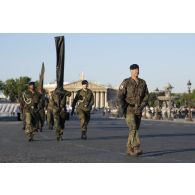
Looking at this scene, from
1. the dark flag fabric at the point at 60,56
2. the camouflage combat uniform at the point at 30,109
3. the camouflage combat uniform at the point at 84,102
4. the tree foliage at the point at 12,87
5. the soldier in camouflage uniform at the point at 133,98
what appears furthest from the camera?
the tree foliage at the point at 12,87

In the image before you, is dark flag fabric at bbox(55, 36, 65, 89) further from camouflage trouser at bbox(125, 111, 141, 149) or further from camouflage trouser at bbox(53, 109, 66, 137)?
camouflage trouser at bbox(125, 111, 141, 149)

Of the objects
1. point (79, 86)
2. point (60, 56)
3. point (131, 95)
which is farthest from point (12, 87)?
point (131, 95)

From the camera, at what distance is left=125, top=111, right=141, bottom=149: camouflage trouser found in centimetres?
1065

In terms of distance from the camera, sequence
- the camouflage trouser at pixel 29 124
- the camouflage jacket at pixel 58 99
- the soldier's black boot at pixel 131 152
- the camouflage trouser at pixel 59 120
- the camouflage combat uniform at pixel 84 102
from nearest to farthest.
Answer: the soldier's black boot at pixel 131 152 → the camouflage trouser at pixel 29 124 → the camouflage trouser at pixel 59 120 → the camouflage jacket at pixel 58 99 → the camouflage combat uniform at pixel 84 102

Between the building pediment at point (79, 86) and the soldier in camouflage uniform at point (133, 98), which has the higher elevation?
the building pediment at point (79, 86)

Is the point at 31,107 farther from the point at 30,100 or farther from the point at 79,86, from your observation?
the point at 79,86

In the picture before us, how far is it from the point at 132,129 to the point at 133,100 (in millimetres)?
585

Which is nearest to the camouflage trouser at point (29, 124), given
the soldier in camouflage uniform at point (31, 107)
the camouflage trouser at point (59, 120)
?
the soldier in camouflage uniform at point (31, 107)

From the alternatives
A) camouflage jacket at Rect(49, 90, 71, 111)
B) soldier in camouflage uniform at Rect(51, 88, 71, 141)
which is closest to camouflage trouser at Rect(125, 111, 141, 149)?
soldier in camouflage uniform at Rect(51, 88, 71, 141)

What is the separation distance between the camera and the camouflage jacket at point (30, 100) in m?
16.1

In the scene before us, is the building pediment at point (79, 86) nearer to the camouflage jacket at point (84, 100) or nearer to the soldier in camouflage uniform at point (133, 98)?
the camouflage jacket at point (84, 100)

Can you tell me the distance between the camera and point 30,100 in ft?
53.2
